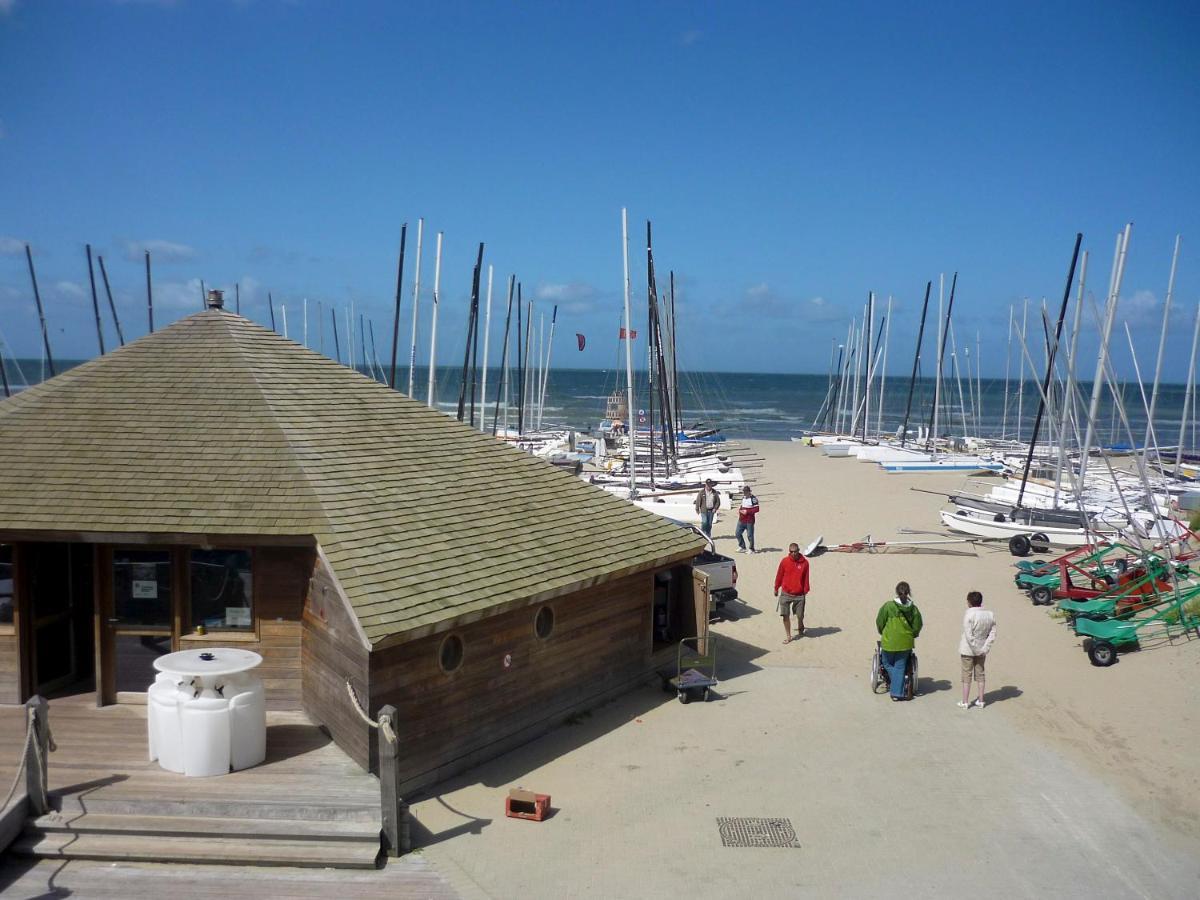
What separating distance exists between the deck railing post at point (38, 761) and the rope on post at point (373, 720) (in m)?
2.44

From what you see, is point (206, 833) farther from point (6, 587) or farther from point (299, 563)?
point (6, 587)

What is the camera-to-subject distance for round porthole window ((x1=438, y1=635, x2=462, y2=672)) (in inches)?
356

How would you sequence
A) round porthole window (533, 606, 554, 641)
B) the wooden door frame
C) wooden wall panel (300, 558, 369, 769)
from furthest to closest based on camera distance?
round porthole window (533, 606, 554, 641), the wooden door frame, wooden wall panel (300, 558, 369, 769)

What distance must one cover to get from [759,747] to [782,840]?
211 centimetres

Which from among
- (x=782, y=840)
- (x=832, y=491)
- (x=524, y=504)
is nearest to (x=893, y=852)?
(x=782, y=840)

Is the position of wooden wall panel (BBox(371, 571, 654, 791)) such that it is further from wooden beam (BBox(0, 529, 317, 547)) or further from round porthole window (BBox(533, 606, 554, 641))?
wooden beam (BBox(0, 529, 317, 547))

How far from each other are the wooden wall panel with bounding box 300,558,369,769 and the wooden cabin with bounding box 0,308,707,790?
0.03 meters

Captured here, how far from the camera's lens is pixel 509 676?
980cm

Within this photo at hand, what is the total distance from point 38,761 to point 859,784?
7589 mm

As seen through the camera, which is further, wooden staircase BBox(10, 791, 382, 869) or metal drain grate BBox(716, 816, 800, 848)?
metal drain grate BBox(716, 816, 800, 848)

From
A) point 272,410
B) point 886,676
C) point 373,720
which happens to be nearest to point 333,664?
point 373,720

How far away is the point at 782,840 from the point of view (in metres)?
8.29

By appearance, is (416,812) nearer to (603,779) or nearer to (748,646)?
(603,779)


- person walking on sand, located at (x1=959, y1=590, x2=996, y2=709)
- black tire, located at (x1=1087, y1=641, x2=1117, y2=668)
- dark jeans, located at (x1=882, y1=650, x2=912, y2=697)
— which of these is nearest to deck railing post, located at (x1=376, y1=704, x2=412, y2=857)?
dark jeans, located at (x1=882, y1=650, x2=912, y2=697)
